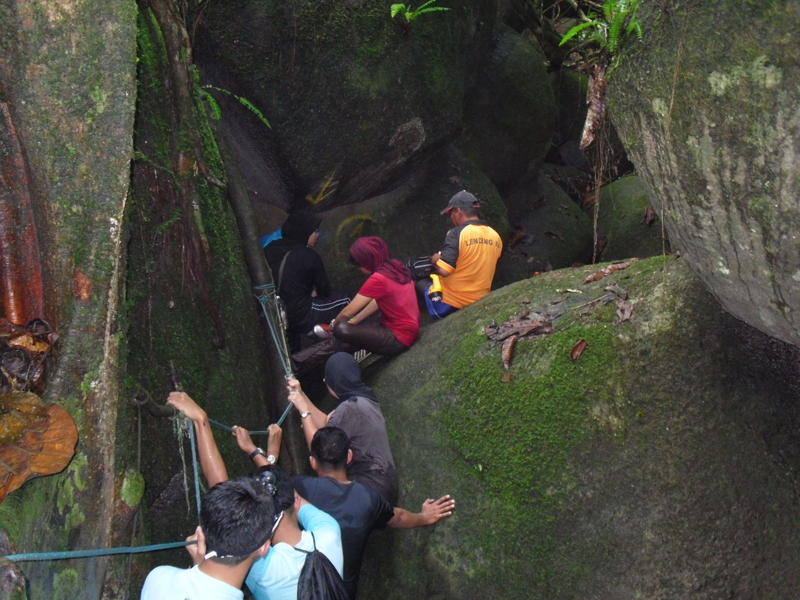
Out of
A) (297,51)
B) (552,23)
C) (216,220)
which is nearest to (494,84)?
(552,23)

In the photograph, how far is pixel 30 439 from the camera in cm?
388

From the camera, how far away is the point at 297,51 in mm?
7031

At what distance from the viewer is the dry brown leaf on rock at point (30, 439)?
381cm

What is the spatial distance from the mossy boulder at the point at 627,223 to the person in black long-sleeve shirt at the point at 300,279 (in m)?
4.82

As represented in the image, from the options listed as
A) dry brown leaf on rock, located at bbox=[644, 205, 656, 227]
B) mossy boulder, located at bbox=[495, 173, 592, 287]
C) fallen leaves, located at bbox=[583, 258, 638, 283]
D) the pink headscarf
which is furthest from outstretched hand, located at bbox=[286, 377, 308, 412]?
dry brown leaf on rock, located at bbox=[644, 205, 656, 227]

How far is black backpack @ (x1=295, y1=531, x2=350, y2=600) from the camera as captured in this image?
3.67 metres

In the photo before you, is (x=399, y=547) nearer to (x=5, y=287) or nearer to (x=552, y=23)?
(x=5, y=287)

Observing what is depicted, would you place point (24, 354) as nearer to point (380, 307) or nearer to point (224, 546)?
point (224, 546)

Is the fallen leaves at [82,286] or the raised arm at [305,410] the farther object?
the raised arm at [305,410]

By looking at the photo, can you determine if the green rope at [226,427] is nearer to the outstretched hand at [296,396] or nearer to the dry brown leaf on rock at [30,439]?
the outstretched hand at [296,396]

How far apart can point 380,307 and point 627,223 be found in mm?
5304

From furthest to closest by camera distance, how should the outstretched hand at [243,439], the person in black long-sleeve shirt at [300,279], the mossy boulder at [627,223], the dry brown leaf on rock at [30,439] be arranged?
the mossy boulder at [627,223] < the person in black long-sleeve shirt at [300,279] < the outstretched hand at [243,439] < the dry brown leaf on rock at [30,439]

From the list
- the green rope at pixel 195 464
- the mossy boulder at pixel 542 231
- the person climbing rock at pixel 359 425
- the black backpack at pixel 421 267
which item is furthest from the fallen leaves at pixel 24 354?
the mossy boulder at pixel 542 231

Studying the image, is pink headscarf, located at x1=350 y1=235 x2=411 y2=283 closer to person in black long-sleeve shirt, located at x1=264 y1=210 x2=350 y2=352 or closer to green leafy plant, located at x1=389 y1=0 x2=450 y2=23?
person in black long-sleeve shirt, located at x1=264 y1=210 x2=350 y2=352
